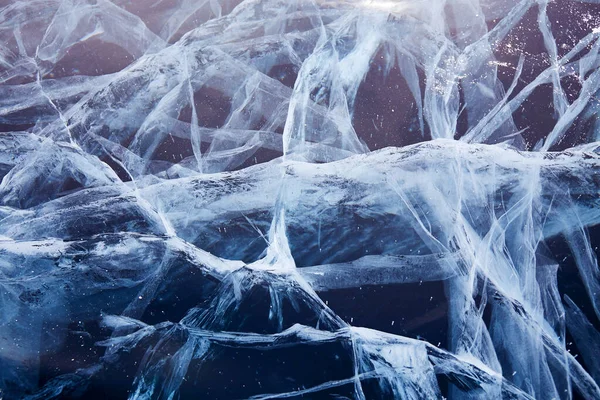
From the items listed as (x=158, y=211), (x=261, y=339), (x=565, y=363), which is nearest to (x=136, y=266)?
(x=158, y=211)

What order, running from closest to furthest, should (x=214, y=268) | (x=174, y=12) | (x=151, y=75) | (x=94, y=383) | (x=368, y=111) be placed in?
1. (x=94, y=383)
2. (x=214, y=268)
3. (x=368, y=111)
4. (x=151, y=75)
5. (x=174, y=12)

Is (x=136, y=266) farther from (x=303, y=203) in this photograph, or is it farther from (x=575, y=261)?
(x=575, y=261)

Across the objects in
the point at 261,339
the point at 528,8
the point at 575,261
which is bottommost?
the point at 261,339

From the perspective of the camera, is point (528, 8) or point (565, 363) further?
point (528, 8)

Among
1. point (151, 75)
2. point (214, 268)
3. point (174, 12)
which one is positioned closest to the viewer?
point (214, 268)

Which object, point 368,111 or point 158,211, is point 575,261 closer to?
point 368,111

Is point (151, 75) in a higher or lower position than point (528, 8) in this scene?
lower

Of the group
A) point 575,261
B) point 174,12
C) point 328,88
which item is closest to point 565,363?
point 575,261
